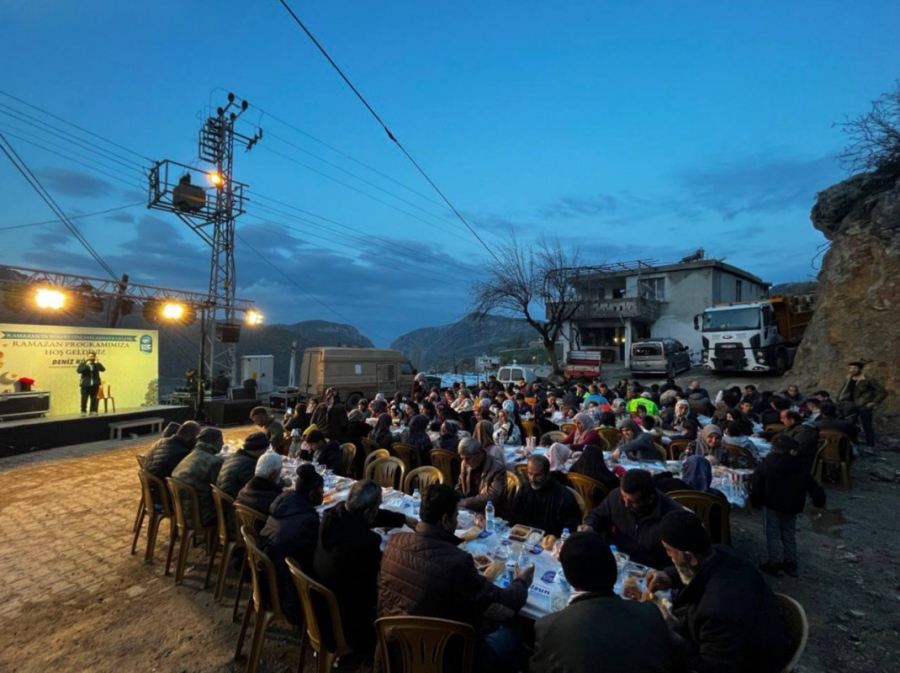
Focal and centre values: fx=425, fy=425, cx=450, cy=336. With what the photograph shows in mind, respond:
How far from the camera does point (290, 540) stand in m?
3.09

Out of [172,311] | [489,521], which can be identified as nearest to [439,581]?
[489,521]

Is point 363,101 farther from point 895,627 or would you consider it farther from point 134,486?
point 895,627

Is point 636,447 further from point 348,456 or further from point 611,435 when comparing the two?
point 348,456

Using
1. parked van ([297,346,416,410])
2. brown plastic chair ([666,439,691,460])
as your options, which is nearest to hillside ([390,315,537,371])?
parked van ([297,346,416,410])

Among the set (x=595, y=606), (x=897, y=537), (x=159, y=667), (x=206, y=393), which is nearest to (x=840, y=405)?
(x=897, y=537)

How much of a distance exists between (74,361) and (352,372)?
29.0 ft

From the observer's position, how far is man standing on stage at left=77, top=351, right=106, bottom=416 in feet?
42.8

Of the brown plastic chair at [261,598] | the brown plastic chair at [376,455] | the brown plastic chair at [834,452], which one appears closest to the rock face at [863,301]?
the brown plastic chair at [834,452]

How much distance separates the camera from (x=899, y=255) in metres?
11.7

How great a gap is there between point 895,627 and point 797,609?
2889mm

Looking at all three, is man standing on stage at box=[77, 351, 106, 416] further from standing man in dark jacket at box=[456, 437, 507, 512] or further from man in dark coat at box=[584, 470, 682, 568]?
man in dark coat at box=[584, 470, 682, 568]

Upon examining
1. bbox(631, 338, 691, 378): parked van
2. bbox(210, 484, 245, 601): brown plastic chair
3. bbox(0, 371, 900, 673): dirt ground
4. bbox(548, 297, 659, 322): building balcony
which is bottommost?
bbox(0, 371, 900, 673): dirt ground

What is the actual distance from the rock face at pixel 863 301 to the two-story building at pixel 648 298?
43.6ft

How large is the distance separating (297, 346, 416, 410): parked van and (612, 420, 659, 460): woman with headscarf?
35.0ft
